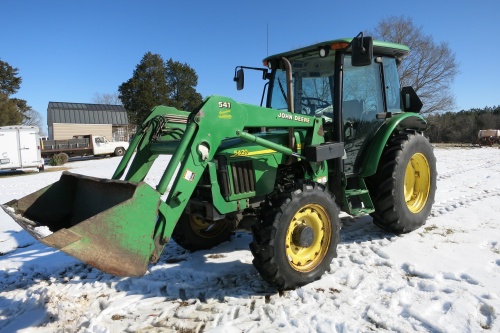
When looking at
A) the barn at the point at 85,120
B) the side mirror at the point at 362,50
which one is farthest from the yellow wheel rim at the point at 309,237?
the barn at the point at 85,120

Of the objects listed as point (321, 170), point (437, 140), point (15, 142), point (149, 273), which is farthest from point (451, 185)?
point (437, 140)

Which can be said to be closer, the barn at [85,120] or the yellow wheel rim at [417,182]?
the yellow wheel rim at [417,182]

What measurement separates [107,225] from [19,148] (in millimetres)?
18800

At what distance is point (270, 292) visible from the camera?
3.38 meters

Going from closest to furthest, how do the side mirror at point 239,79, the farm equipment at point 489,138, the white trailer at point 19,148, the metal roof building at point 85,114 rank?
the side mirror at point 239,79
the white trailer at point 19,148
the farm equipment at point 489,138
the metal roof building at point 85,114

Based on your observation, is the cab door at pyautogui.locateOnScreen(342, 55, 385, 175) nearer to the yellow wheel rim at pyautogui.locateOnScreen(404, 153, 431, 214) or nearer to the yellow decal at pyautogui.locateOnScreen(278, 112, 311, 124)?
the yellow decal at pyautogui.locateOnScreen(278, 112, 311, 124)

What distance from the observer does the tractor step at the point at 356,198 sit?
434 cm

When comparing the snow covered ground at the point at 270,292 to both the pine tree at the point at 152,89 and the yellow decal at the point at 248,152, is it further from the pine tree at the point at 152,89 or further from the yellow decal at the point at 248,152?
the pine tree at the point at 152,89

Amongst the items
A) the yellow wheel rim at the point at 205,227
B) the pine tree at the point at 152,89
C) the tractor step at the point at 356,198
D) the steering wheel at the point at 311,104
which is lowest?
the yellow wheel rim at the point at 205,227

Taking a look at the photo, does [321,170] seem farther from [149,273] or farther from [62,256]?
[62,256]

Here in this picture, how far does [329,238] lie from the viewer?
3686 millimetres

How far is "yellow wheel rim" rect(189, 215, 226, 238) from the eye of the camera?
178 inches

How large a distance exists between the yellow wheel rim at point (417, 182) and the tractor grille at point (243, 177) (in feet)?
8.56

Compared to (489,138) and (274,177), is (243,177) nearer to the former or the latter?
(274,177)
